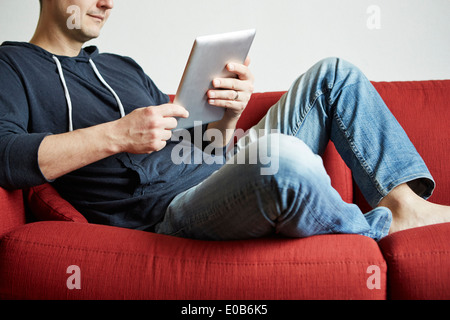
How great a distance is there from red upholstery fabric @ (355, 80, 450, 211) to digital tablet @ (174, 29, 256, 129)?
613 mm

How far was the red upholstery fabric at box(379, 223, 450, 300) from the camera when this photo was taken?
844 millimetres

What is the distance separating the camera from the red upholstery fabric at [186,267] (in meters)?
0.87

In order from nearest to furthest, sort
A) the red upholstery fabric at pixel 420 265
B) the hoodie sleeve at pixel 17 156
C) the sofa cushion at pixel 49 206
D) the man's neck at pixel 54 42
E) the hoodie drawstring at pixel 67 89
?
1. the red upholstery fabric at pixel 420 265
2. the hoodie sleeve at pixel 17 156
3. the sofa cushion at pixel 49 206
4. the hoodie drawstring at pixel 67 89
5. the man's neck at pixel 54 42

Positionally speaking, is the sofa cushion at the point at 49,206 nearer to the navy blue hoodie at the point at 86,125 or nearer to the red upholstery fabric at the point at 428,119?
the navy blue hoodie at the point at 86,125

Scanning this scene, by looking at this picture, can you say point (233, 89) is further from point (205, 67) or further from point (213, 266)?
point (213, 266)

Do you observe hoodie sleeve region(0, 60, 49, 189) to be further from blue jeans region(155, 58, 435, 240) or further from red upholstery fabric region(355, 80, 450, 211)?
red upholstery fabric region(355, 80, 450, 211)

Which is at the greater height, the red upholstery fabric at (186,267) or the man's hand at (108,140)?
the man's hand at (108,140)

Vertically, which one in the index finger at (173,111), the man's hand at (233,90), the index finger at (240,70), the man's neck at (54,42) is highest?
the man's neck at (54,42)

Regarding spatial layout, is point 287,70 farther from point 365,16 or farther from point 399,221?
point 399,221

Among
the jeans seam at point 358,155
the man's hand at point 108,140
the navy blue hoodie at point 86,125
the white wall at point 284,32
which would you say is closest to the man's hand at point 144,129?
the man's hand at point 108,140

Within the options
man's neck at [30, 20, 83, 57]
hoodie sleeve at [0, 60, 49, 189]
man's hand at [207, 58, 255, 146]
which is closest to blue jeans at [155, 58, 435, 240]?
man's hand at [207, 58, 255, 146]

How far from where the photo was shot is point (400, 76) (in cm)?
201

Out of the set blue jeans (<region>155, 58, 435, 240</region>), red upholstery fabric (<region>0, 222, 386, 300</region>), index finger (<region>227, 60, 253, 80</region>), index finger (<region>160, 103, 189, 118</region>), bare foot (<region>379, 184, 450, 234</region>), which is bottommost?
red upholstery fabric (<region>0, 222, 386, 300</region>)

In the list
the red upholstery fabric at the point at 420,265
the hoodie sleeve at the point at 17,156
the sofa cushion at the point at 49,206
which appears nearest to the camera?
the red upholstery fabric at the point at 420,265
